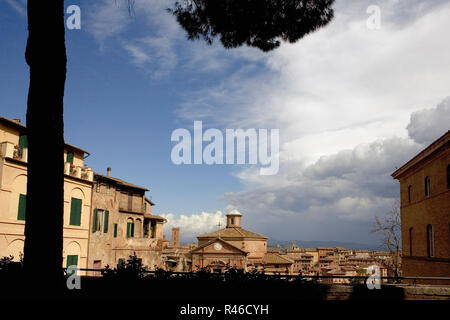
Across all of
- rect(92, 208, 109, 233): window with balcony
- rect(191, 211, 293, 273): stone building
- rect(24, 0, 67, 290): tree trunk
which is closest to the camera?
rect(24, 0, 67, 290): tree trunk

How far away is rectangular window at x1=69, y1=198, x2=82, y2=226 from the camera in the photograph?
2151 cm

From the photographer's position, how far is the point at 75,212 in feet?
71.8

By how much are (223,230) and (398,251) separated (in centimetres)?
2908

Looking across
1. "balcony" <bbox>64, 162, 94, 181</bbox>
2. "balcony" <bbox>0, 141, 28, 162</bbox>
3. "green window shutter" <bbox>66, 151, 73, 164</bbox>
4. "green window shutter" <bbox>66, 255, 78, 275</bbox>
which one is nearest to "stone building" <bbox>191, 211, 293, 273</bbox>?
"green window shutter" <bbox>66, 255, 78, 275</bbox>

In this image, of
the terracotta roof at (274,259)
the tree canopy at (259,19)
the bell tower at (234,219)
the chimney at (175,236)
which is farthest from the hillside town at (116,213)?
the chimney at (175,236)

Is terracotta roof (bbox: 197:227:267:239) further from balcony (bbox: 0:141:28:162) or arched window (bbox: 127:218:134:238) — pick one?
balcony (bbox: 0:141:28:162)

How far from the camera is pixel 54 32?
5988 millimetres

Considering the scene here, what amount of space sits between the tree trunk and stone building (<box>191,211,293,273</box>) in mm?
34242

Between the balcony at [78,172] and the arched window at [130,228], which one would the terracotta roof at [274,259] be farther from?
the balcony at [78,172]

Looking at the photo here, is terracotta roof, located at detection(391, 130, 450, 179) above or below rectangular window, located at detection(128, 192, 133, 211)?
above

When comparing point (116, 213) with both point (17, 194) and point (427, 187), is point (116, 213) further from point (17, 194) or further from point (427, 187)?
point (427, 187)

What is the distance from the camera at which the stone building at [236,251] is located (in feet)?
145
